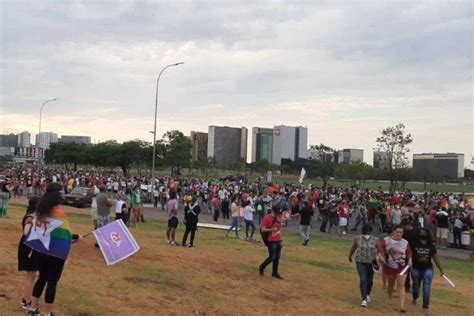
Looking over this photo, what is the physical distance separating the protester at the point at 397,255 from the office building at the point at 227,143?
149521 millimetres

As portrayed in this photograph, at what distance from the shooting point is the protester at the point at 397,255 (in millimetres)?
9938

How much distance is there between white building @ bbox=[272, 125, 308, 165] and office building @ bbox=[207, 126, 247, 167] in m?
11.2

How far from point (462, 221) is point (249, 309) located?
50.7 ft

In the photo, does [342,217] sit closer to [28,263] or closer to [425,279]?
[425,279]

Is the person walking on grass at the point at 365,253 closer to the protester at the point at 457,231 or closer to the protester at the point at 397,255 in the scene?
the protester at the point at 397,255

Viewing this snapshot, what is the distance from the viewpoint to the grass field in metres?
8.60

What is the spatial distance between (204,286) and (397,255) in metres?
3.66

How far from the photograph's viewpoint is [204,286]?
1041cm

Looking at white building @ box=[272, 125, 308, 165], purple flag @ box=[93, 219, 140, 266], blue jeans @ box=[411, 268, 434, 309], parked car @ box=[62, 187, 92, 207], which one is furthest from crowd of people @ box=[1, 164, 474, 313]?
white building @ box=[272, 125, 308, 165]

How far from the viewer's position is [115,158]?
83188mm

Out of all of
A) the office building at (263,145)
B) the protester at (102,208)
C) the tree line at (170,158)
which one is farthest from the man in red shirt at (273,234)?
the office building at (263,145)

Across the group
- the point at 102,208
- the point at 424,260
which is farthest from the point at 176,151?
the point at 424,260

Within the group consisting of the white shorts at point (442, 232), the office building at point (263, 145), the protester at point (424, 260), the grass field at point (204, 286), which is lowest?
the grass field at point (204, 286)

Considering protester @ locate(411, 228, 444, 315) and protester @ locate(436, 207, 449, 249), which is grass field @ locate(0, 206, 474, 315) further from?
protester @ locate(436, 207, 449, 249)
